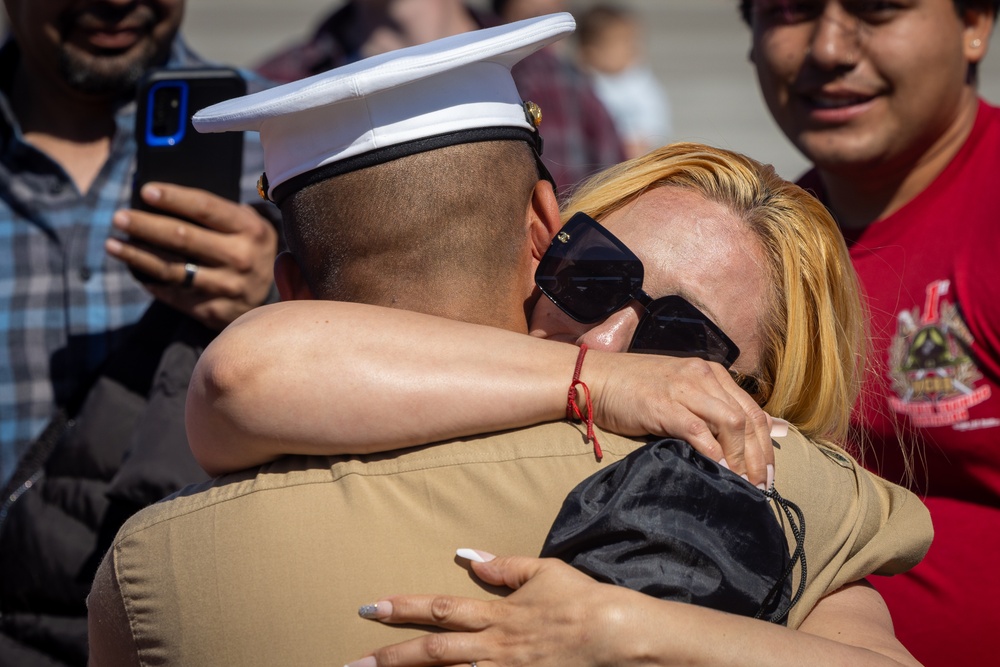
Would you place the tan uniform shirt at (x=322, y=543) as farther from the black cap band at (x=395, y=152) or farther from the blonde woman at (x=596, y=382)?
the black cap band at (x=395, y=152)

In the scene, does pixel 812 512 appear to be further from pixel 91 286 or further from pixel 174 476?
pixel 91 286

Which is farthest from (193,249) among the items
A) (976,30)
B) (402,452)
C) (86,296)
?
(976,30)

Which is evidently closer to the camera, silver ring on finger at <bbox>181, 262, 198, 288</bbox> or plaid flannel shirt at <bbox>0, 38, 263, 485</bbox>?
silver ring on finger at <bbox>181, 262, 198, 288</bbox>

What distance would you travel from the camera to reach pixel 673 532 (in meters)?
1.33

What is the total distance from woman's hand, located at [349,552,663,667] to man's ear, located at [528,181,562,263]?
0.54m

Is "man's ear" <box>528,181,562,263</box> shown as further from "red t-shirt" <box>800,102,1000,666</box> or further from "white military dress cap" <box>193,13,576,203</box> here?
"red t-shirt" <box>800,102,1000,666</box>

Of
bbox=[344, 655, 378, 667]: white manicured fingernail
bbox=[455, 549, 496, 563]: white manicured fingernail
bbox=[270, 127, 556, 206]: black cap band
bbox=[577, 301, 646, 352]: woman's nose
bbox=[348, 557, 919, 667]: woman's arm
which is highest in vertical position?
bbox=[270, 127, 556, 206]: black cap band

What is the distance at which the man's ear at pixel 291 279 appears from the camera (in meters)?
1.66

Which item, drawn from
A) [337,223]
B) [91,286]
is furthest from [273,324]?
[91,286]

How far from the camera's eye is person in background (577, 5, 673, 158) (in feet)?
26.4

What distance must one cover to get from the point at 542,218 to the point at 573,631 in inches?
25.6

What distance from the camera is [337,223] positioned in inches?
60.6

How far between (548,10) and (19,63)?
3.69m

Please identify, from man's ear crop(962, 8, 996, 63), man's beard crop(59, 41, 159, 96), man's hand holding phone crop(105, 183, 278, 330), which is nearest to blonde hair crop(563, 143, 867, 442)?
man's hand holding phone crop(105, 183, 278, 330)
